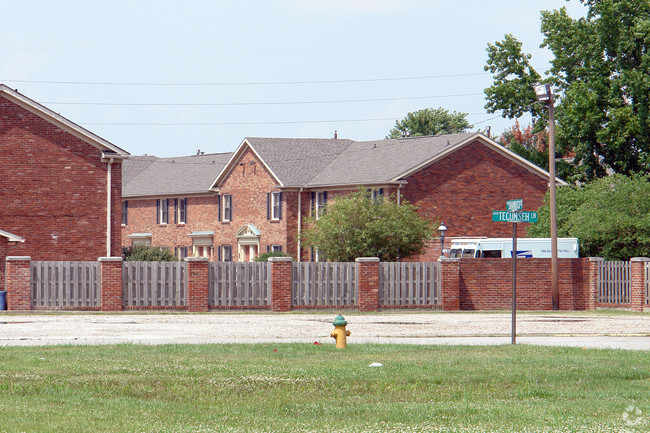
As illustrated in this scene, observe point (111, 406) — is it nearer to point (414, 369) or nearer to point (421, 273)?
point (414, 369)

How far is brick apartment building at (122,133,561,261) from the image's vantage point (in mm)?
54844

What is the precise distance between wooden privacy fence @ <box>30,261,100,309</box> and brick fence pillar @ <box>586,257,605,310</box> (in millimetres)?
17367

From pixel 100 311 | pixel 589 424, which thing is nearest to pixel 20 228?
pixel 100 311

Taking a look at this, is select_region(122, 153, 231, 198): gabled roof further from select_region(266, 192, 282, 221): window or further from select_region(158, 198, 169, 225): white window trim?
select_region(266, 192, 282, 221): window

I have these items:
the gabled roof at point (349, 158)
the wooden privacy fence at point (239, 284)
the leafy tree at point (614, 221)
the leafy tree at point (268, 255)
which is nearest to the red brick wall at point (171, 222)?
the gabled roof at point (349, 158)

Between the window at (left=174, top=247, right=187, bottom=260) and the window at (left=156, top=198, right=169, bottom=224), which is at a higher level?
the window at (left=156, top=198, right=169, bottom=224)

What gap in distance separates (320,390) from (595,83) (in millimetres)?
42216

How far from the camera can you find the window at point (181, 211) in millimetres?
66125

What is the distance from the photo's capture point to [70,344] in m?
19.5

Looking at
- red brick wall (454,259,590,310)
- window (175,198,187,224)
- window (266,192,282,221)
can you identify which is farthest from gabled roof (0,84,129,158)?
window (175,198,187,224)

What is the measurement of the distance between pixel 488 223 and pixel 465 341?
34115 mm

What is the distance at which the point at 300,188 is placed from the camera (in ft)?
192

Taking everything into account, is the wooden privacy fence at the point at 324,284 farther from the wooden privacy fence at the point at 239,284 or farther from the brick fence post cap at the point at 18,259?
the brick fence post cap at the point at 18,259

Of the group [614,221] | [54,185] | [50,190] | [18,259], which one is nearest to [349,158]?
[614,221]
